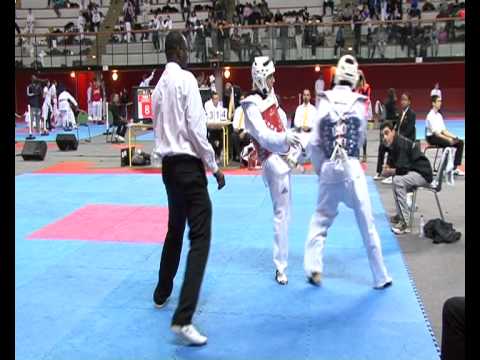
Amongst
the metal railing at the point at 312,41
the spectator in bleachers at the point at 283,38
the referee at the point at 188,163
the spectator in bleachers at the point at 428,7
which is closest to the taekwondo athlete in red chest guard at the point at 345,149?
the referee at the point at 188,163

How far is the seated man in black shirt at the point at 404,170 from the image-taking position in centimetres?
796

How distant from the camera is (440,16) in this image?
960 inches

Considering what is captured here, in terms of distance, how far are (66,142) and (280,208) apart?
1315 cm

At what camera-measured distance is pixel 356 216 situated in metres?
5.87

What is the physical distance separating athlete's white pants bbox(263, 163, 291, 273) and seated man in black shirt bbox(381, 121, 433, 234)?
2462 mm

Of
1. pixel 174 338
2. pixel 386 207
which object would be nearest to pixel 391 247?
pixel 386 207

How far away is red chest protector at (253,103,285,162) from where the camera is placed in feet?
19.6

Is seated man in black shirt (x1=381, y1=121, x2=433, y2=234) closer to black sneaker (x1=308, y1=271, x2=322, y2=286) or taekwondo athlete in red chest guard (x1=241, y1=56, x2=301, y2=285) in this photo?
black sneaker (x1=308, y1=271, x2=322, y2=286)

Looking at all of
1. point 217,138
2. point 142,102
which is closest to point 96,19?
point 142,102

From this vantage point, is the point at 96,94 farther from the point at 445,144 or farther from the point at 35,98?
the point at 445,144

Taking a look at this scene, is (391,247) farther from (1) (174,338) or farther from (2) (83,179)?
(2) (83,179)

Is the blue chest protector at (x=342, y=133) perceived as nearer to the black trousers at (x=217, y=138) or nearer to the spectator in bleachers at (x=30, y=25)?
the black trousers at (x=217, y=138)

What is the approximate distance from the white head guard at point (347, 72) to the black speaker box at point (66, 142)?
13.4 meters
